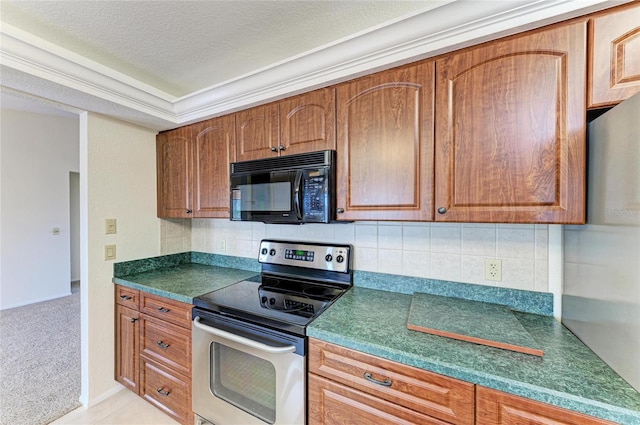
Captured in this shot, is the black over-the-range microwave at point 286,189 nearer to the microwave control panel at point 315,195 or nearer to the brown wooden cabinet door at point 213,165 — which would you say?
the microwave control panel at point 315,195

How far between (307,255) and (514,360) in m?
1.21

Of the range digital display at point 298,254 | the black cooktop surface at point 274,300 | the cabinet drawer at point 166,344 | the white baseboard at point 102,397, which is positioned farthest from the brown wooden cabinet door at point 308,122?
the white baseboard at point 102,397

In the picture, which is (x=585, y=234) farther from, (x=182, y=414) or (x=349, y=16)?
(x=182, y=414)

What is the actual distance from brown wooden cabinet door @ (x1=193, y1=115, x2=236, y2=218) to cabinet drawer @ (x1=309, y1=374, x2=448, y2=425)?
1245 mm

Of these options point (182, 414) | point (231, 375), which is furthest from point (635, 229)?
point (182, 414)

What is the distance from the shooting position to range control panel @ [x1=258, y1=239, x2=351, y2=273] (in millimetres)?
1704

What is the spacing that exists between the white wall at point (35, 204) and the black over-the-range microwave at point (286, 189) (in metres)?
4.16

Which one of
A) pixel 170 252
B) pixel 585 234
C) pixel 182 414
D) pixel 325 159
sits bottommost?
pixel 182 414

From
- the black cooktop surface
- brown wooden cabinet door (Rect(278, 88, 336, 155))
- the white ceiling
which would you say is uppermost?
the white ceiling

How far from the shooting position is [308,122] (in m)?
1.51

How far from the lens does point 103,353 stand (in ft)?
6.24

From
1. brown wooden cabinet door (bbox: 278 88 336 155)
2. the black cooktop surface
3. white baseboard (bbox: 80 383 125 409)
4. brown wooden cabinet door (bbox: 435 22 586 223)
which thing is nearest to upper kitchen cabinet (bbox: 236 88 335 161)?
brown wooden cabinet door (bbox: 278 88 336 155)

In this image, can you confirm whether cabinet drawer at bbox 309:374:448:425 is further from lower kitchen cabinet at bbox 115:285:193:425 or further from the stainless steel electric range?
lower kitchen cabinet at bbox 115:285:193:425

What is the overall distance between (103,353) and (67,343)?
4.29 feet
